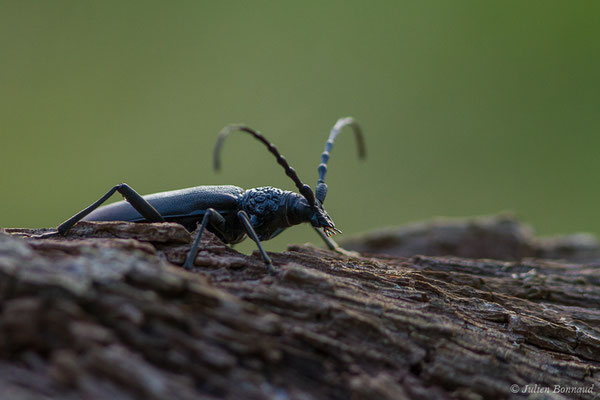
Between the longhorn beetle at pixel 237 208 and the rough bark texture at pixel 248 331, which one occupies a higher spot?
the longhorn beetle at pixel 237 208

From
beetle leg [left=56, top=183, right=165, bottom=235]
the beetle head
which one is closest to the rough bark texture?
beetle leg [left=56, top=183, right=165, bottom=235]

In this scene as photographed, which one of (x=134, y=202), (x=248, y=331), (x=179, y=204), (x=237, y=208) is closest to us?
(x=248, y=331)

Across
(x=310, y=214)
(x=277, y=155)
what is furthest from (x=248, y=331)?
(x=310, y=214)

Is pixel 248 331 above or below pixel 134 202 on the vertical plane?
below

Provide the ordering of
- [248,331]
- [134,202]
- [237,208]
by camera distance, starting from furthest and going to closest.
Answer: [237,208] → [134,202] → [248,331]

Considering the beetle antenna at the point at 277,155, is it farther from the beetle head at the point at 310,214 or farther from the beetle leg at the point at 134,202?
the beetle leg at the point at 134,202

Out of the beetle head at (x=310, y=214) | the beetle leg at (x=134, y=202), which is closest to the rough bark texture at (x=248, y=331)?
the beetle leg at (x=134, y=202)

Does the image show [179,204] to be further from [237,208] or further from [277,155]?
[277,155]

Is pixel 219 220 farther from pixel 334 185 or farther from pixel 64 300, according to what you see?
pixel 334 185

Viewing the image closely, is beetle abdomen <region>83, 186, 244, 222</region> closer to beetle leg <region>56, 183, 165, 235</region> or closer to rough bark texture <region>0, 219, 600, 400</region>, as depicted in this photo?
beetle leg <region>56, 183, 165, 235</region>
